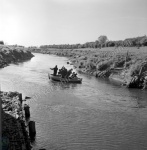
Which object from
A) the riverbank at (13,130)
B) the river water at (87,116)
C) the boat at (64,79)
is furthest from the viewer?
the boat at (64,79)

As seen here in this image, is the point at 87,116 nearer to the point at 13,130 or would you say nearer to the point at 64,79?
the point at 13,130

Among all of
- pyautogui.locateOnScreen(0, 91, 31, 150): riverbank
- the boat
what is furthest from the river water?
the boat

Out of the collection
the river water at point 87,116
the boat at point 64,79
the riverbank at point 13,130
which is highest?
the riverbank at point 13,130

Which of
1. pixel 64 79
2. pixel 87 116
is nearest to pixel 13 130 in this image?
pixel 87 116

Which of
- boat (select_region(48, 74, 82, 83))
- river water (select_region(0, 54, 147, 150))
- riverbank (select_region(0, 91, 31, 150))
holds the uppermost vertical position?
riverbank (select_region(0, 91, 31, 150))

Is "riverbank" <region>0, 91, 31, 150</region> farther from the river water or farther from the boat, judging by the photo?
the boat

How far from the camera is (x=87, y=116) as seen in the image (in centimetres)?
3681

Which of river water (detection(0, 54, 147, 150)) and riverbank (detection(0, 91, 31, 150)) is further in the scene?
river water (detection(0, 54, 147, 150))

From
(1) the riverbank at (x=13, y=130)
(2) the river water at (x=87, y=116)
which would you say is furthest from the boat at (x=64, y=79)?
(1) the riverbank at (x=13, y=130)

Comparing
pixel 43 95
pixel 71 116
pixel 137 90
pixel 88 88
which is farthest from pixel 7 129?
pixel 137 90

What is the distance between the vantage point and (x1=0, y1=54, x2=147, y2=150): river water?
27.9 m

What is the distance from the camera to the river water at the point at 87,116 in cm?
2791

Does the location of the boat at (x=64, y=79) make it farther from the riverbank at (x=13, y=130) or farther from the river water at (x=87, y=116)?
the riverbank at (x=13, y=130)

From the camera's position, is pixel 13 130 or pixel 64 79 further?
pixel 64 79
